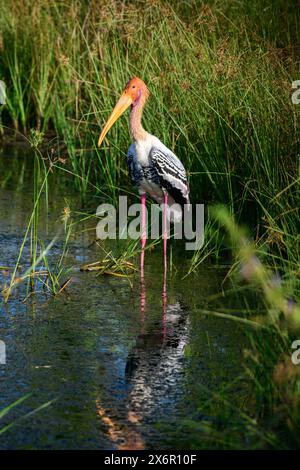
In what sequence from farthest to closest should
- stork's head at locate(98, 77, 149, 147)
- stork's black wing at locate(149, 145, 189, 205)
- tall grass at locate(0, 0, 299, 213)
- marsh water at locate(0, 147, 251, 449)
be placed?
stork's head at locate(98, 77, 149, 147), stork's black wing at locate(149, 145, 189, 205), tall grass at locate(0, 0, 299, 213), marsh water at locate(0, 147, 251, 449)

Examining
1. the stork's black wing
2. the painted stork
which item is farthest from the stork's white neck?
the stork's black wing

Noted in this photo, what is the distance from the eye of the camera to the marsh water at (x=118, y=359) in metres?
4.31

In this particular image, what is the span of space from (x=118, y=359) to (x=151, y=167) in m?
1.96

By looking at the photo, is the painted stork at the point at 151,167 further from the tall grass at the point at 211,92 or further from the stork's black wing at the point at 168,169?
the tall grass at the point at 211,92

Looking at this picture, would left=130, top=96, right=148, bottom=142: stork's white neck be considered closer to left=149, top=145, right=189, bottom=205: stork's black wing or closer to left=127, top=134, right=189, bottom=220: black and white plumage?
left=127, top=134, right=189, bottom=220: black and white plumage

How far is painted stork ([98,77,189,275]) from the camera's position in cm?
683

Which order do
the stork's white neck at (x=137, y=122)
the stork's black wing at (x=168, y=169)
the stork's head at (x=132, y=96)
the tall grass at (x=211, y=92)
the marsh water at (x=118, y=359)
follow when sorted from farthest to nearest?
1. the stork's head at (x=132, y=96)
2. the stork's white neck at (x=137, y=122)
3. the stork's black wing at (x=168, y=169)
4. the tall grass at (x=211, y=92)
5. the marsh water at (x=118, y=359)

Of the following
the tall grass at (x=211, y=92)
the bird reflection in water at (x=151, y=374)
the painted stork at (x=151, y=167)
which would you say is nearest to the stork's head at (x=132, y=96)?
the painted stork at (x=151, y=167)

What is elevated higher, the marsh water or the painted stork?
the painted stork


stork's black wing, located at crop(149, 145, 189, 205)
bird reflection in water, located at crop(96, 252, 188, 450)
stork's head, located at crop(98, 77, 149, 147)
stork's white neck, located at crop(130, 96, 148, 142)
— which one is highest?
stork's head, located at crop(98, 77, 149, 147)

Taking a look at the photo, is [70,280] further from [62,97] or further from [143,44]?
[62,97]

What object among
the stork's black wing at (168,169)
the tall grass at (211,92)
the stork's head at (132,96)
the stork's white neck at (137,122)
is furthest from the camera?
the stork's head at (132,96)

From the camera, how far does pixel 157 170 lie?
685 cm

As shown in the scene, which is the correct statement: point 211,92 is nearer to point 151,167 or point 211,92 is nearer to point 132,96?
point 132,96
